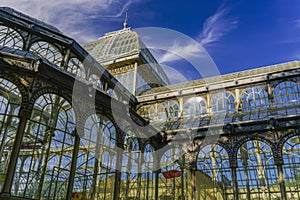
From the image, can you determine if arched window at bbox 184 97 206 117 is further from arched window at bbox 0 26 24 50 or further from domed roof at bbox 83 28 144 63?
arched window at bbox 0 26 24 50

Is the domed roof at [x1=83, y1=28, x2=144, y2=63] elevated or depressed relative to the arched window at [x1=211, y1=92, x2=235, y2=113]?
elevated

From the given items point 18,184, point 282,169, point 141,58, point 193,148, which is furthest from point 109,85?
point 282,169

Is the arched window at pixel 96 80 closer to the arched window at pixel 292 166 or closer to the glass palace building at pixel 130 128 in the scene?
the glass palace building at pixel 130 128

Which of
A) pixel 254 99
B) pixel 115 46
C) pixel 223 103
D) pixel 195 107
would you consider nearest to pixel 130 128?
pixel 195 107

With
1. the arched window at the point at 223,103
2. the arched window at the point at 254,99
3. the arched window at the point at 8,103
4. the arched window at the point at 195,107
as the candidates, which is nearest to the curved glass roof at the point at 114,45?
the arched window at the point at 195,107

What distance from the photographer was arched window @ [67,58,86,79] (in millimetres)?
25812

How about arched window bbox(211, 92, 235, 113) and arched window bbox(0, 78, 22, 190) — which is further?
arched window bbox(211, 92, 235, 113)

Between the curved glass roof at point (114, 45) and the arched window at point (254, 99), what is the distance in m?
14.8

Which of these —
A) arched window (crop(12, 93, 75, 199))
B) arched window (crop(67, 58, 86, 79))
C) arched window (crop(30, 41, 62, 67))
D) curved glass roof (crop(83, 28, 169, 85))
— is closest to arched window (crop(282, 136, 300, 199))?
arched window (crop(12, 93, 75, 199))

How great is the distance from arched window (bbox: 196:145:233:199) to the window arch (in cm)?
806

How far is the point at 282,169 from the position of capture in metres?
26.4

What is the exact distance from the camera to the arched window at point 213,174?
28.2 m

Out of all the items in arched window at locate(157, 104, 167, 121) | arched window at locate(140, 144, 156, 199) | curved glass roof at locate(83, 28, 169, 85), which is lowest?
arched window at locate(140, 144, 156, 199)

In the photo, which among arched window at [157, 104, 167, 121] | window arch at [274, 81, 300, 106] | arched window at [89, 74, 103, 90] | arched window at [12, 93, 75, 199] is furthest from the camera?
arched window at [157, 104, 167, 121]
